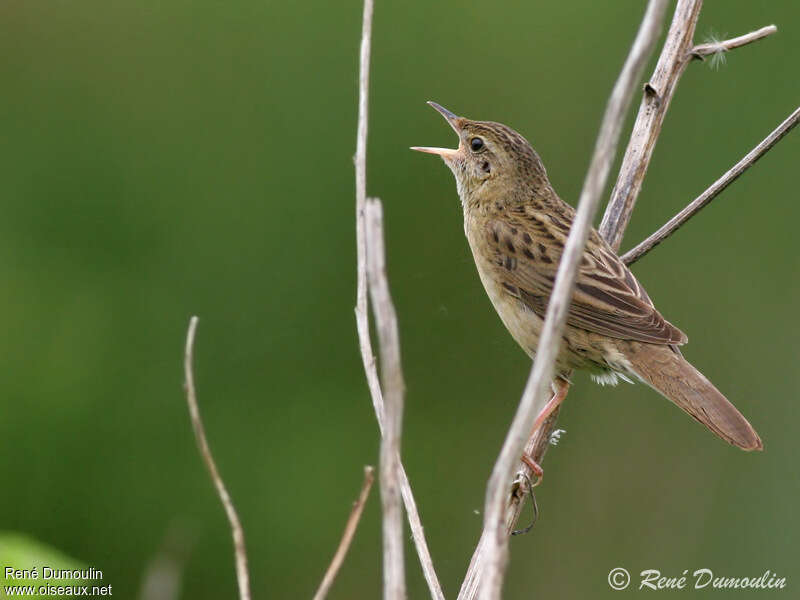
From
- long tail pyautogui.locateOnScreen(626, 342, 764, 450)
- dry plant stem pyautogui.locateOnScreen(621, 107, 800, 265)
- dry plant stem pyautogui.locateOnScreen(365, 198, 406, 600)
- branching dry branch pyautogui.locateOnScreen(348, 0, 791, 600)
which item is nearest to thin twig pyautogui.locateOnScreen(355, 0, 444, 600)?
branching dry branch pyautogui.locateOnScreen(348, 0, 791, 600)

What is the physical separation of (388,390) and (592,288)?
2247mm

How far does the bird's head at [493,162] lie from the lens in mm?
4922

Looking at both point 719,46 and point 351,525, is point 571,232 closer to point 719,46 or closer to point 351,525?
point 351,525

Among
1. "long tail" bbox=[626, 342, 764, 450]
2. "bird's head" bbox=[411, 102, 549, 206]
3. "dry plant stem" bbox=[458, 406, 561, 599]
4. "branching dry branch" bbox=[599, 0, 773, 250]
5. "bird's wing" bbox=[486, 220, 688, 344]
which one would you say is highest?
"branching dry branch" bbox=[599, 0, 773, 250]

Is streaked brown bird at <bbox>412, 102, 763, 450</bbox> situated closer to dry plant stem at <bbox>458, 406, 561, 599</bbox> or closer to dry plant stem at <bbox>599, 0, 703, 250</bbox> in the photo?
dry plant stem at <bbox>458, 406, 561, 599</bbox>

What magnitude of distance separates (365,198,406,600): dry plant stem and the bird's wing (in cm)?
200

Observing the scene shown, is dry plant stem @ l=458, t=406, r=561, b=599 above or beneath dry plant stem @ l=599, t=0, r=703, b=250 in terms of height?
beneath

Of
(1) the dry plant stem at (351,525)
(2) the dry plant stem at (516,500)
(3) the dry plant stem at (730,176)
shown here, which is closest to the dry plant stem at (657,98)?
(3) the dry plant stem at (730,176)

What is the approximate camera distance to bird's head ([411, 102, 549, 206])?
492 centimetres

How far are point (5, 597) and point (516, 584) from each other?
165 inches

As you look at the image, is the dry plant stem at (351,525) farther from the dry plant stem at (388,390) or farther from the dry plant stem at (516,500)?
the dry plant stem at (516,500)

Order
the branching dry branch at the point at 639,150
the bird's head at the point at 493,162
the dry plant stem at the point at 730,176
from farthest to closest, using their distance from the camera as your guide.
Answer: the bird's head at the point at 493,162 < the branching dry branch at the point at 639,150 < the dry plant stem at the point at 730,176

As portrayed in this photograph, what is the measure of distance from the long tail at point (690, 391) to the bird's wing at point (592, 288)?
0.06 metres

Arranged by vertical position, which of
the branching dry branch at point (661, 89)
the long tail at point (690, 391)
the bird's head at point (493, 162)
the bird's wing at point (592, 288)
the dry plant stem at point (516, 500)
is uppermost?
the branching dry branch at point (661, 89)
